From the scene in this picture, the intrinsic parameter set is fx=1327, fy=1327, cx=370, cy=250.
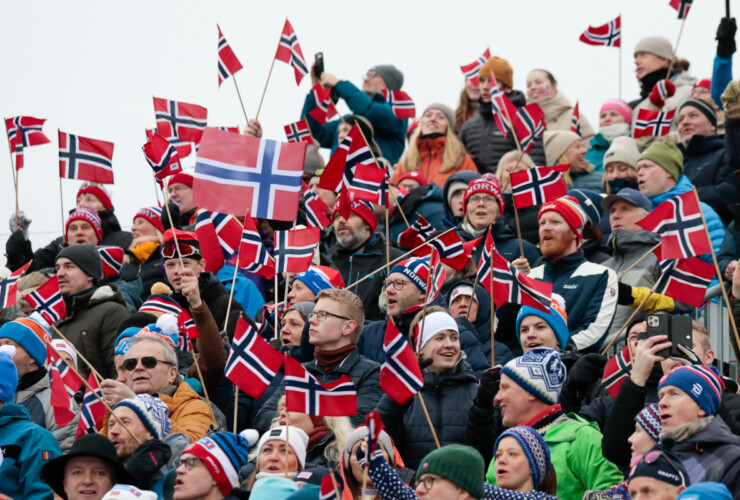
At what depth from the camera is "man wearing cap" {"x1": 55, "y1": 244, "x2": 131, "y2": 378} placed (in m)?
10.2

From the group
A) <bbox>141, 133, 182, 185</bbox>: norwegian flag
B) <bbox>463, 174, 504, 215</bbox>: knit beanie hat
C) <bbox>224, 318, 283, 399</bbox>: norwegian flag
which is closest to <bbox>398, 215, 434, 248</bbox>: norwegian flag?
<bbox>463, 174, 504, 215</bbox>: knit beanie hat

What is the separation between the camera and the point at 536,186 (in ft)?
36.7

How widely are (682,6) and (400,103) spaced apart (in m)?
3.48

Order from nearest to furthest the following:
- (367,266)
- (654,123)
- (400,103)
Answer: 1. (367,266)
2. (654,123)
3. (400,103)

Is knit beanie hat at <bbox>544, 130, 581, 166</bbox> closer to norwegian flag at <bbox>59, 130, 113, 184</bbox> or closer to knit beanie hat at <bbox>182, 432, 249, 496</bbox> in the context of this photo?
norwegian flag at <bbox>59, 130, 113, 184</bbox>

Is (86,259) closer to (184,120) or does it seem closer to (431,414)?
(184,120)

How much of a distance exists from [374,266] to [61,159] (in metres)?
4.21

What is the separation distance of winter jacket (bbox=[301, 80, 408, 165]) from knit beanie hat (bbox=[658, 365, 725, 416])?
7.92m

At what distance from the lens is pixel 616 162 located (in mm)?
12305

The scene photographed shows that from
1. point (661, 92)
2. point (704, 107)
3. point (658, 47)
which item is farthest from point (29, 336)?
point (658, 47)

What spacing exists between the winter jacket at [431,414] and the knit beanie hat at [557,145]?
5.52 meters

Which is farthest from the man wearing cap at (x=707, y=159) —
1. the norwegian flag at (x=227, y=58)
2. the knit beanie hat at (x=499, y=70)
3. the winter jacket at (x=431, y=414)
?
the winter jacket at (x=431, y=414)

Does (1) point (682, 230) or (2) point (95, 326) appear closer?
(1) point (682, 230)

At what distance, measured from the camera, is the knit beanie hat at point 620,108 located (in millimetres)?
14531
